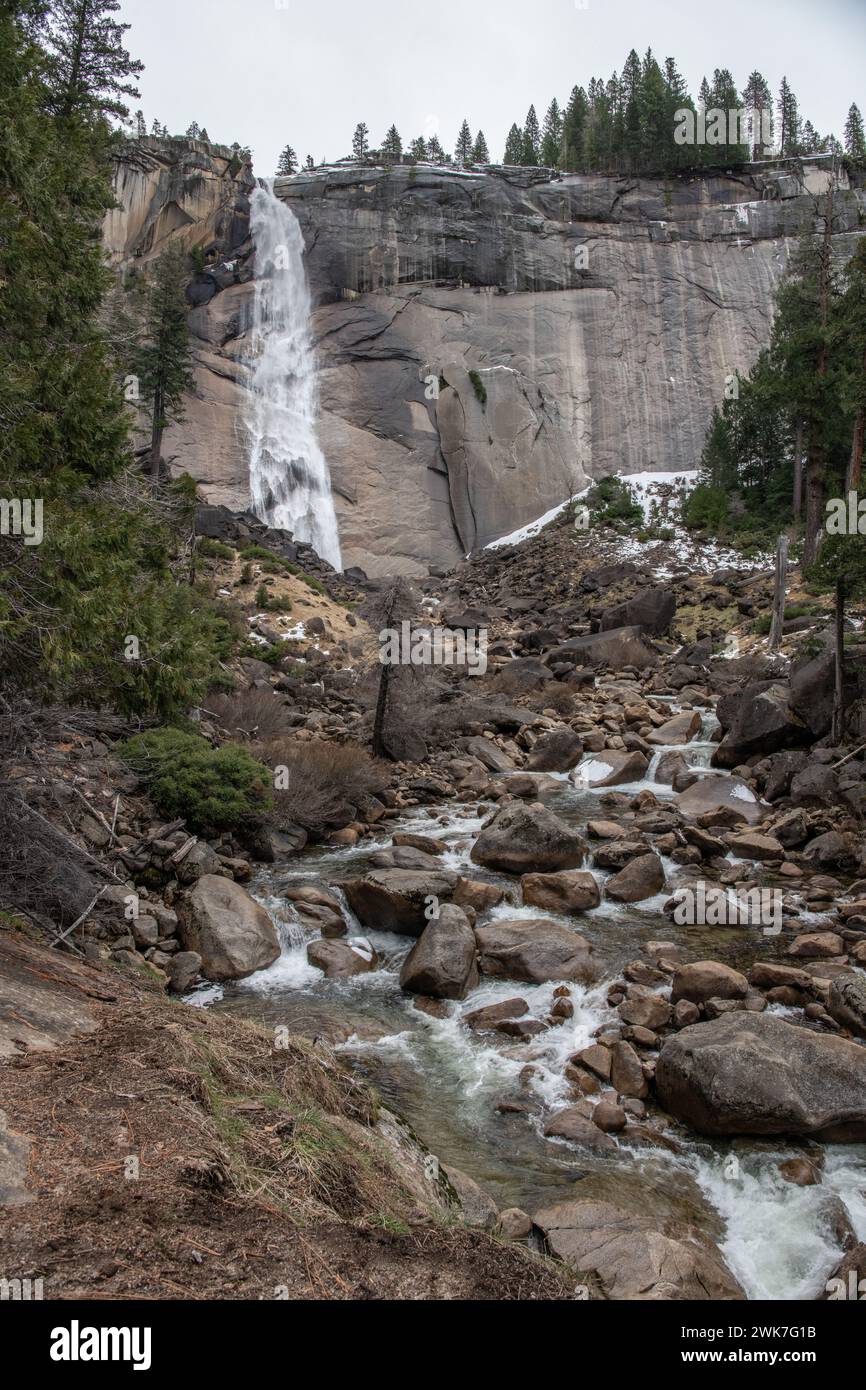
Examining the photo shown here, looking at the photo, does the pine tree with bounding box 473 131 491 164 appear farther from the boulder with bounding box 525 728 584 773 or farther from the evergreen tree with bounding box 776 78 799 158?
the boulder with bounding box 525 728 584 773

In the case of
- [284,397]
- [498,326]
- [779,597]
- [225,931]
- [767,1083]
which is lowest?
[767,1083]

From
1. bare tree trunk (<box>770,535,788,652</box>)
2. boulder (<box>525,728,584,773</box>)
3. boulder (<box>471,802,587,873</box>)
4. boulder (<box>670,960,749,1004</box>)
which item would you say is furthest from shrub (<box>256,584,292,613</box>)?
boulder (<box>670,960,749,1004</box>)

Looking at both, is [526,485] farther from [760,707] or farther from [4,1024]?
[4,1024]

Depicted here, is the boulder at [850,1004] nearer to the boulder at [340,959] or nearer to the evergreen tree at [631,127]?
the boulder at [340,959]

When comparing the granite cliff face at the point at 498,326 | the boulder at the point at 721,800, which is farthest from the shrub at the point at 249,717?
the granite cliff face at the point at 498,326

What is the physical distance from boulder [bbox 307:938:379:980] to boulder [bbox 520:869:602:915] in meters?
2.64

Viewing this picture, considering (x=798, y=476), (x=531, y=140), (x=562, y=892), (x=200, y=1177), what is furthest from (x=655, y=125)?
(x=200, y=1177)

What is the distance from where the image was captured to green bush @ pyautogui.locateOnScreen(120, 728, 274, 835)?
12344 mm

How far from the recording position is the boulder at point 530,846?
42.9ft

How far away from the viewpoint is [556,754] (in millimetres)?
19125

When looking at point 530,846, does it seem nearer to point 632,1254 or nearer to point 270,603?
point 632,1254

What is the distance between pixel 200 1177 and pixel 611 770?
15.1 metres

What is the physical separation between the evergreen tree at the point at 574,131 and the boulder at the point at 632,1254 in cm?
6374

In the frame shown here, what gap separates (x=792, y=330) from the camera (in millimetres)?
29672
